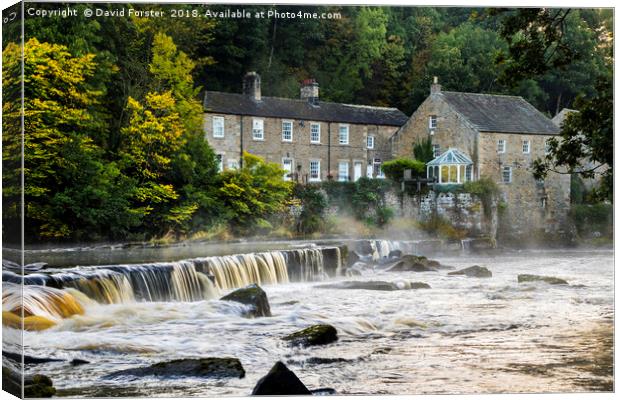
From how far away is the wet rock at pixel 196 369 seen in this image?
9.60 m

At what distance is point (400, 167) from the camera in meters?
10.9

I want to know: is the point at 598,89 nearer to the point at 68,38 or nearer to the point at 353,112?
the point at 353,112

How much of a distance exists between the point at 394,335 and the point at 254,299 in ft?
4.55

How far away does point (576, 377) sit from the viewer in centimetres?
1019

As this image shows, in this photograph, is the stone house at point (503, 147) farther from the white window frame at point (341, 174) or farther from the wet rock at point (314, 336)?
the wet rock at point (314, 336)

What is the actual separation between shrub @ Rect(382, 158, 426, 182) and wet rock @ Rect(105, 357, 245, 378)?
8.29 ft

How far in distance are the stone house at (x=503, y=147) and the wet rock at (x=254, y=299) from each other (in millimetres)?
1992

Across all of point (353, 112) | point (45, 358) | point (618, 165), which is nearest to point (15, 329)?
point (45, 358)

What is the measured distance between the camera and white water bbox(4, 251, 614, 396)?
9641 mm

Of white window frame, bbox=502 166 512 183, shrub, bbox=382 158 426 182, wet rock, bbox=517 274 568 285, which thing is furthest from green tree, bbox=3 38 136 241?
wet rock, bbox=517 274 568 285

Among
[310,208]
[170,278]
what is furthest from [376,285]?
[170,278]

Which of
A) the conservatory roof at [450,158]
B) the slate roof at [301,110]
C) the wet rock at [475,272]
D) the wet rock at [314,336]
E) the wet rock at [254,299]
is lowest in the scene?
the wet rock at [314,336]

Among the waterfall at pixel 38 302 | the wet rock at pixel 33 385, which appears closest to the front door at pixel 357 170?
the waterfall at pixel 38 302

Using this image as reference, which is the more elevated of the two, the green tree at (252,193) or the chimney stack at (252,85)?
the chimney stack at (252,85)
